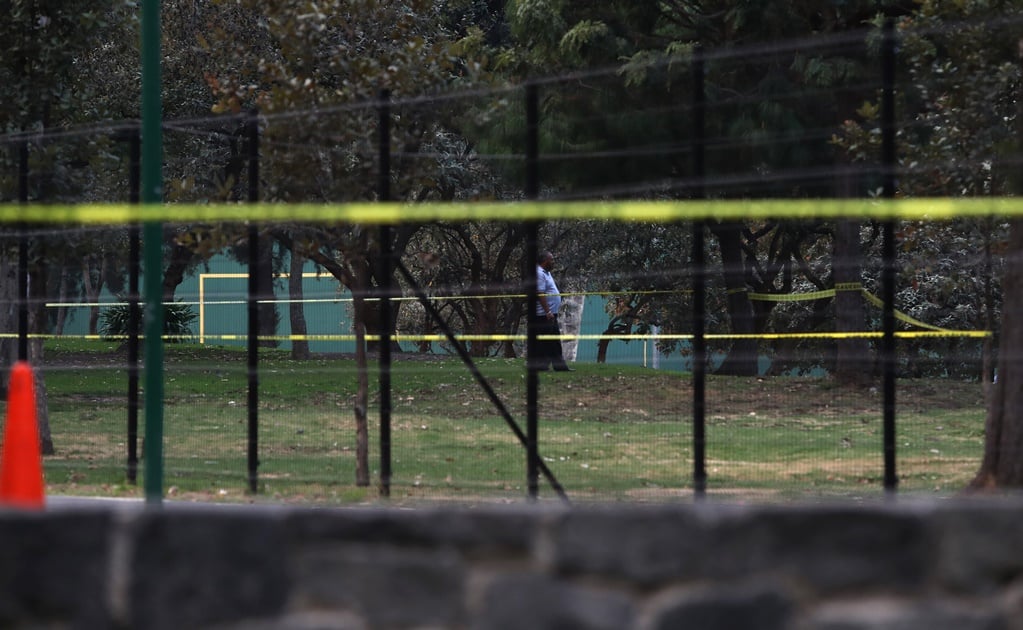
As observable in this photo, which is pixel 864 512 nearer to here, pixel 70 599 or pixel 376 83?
pixel 70 599

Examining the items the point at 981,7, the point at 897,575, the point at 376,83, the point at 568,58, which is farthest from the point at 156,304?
the point at 568,58

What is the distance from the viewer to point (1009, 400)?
10.4 m

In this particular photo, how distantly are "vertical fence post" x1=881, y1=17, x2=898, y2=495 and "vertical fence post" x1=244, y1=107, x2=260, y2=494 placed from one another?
4671 mm

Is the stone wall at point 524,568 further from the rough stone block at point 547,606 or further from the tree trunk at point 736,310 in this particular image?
the tree trunk at point 736,310

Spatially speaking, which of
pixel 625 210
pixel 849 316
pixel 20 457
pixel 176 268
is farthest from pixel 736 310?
pixel 20 457

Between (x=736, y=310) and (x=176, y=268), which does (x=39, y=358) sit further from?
(x=176, y=268)

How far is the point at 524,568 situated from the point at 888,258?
6570 millimetres

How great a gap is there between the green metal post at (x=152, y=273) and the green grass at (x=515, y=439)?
2.92 metres

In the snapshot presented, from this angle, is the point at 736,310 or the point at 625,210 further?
the point at 736,310

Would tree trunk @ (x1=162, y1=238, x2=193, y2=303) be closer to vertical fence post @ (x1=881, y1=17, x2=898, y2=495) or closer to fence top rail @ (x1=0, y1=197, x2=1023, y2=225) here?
fence top rail @ (x1=0, y1=197, x2=1023, y2=225)

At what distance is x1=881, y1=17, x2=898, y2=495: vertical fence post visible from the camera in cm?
963

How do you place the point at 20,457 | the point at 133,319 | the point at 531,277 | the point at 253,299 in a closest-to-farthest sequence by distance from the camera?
the point at 20,457
the point at 531,277
the point at 253,299
the point at 133,319

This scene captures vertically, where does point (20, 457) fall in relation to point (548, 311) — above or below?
below

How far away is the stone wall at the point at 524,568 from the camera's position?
11.6 ft
